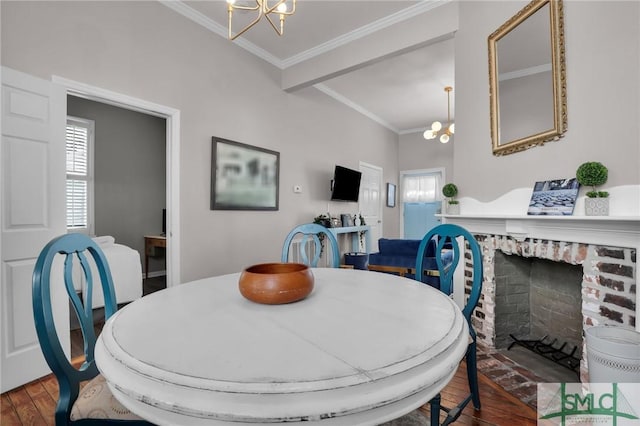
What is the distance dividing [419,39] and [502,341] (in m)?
2.76

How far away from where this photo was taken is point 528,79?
2.22 meters

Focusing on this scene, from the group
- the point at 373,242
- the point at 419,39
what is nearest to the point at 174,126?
the point at 419,39

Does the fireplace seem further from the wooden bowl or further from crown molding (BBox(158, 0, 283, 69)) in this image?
crown molding (BBox(158, 0, 283, 69))

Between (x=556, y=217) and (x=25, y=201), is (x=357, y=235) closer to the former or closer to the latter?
(x=556, y=217)

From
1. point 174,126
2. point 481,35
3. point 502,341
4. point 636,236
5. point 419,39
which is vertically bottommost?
point 502,341

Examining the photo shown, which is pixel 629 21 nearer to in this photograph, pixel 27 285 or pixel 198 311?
pixel 198 311

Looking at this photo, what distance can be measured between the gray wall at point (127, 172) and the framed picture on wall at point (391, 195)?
447 cm

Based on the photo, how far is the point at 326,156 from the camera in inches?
197

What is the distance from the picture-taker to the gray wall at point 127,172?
15.8 feet

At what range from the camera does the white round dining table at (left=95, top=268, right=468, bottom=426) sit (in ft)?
1.82

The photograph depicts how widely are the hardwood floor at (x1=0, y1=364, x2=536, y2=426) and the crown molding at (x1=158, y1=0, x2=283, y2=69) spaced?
3.13 meters

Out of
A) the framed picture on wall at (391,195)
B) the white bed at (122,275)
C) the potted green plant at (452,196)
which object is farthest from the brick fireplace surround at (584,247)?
the framed picture on wall at (391,195)

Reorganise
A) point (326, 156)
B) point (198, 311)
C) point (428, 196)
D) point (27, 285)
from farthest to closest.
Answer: point (428, 196) → point (326, 156) → point (27, 285) → point (198, 311)

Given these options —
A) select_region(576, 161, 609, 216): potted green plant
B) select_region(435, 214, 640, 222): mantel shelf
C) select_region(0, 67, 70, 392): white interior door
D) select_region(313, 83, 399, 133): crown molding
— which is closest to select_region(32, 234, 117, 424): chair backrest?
select_region(0, 67, 70, 392): white interior door
